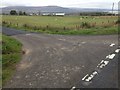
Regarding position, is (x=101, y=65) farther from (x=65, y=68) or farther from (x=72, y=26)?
(x=72, y=26)

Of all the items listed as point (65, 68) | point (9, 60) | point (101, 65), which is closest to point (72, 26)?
point (9, 60)

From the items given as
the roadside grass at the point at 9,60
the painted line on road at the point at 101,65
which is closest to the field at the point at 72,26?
the roadside grass at the point at 9,60

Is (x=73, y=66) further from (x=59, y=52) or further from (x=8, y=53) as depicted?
(x=8, y=53)

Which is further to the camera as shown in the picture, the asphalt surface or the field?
the field

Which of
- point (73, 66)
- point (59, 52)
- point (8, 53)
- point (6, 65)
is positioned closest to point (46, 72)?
point (73, 66)

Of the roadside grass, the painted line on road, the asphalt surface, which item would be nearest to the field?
the asphalt surface

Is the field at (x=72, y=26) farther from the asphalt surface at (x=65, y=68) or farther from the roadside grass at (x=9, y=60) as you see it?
the roadside grass at (x=9, y=60)

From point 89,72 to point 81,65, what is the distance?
130 cm

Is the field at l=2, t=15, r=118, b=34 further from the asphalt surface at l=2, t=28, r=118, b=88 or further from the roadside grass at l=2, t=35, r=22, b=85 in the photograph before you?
the roadside grass at l=2, t=35, r=22, b=85

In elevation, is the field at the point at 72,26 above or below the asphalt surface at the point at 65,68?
above

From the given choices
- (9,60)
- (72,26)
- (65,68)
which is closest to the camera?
(65,68)

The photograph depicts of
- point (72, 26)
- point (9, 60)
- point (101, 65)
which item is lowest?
point (9, 60)

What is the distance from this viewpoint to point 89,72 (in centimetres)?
1245

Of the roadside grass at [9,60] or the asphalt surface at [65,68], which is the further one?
the roadside grass at [9,60]
